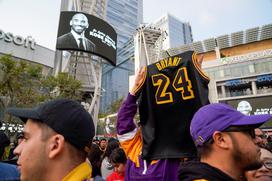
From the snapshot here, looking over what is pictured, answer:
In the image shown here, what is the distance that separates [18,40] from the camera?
28375mm

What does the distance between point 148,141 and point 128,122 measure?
0.27 metres

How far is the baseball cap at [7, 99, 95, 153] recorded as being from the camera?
1.37 meters

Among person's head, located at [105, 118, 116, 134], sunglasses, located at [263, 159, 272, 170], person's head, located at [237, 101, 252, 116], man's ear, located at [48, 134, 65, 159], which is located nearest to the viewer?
man's ear, located at [48, 134, 65, 159]

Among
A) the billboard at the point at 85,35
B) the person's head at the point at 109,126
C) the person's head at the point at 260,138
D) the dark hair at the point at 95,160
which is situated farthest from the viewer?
the person's head at the point at 109,126

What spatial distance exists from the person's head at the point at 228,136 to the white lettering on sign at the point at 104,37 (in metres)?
23.0

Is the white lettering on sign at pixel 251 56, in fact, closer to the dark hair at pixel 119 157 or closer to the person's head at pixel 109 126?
the person's head at pixel 109 126

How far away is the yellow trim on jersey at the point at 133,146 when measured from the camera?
2.26 m

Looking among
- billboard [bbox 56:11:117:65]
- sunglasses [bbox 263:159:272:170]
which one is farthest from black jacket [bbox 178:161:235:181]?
billboard [bbox 56:11:117:65]

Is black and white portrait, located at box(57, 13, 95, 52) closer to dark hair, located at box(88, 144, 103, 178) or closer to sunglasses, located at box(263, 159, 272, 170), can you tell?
dark hair, located at box(88, 144, 103, 178)

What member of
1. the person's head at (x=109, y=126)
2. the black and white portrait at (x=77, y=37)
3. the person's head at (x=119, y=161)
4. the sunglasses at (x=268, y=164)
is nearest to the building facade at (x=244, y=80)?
the person's head at (x=109, y=126)

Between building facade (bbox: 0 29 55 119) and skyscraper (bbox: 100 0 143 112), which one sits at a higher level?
skyscraper (bbox: 100 0 143 112)

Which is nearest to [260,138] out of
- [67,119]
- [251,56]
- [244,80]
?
[67,119]

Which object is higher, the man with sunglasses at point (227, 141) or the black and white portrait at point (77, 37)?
the black and white portrait at point (77, 37)

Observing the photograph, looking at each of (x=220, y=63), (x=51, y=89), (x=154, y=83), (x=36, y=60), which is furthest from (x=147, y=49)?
(x=154, y=83)
